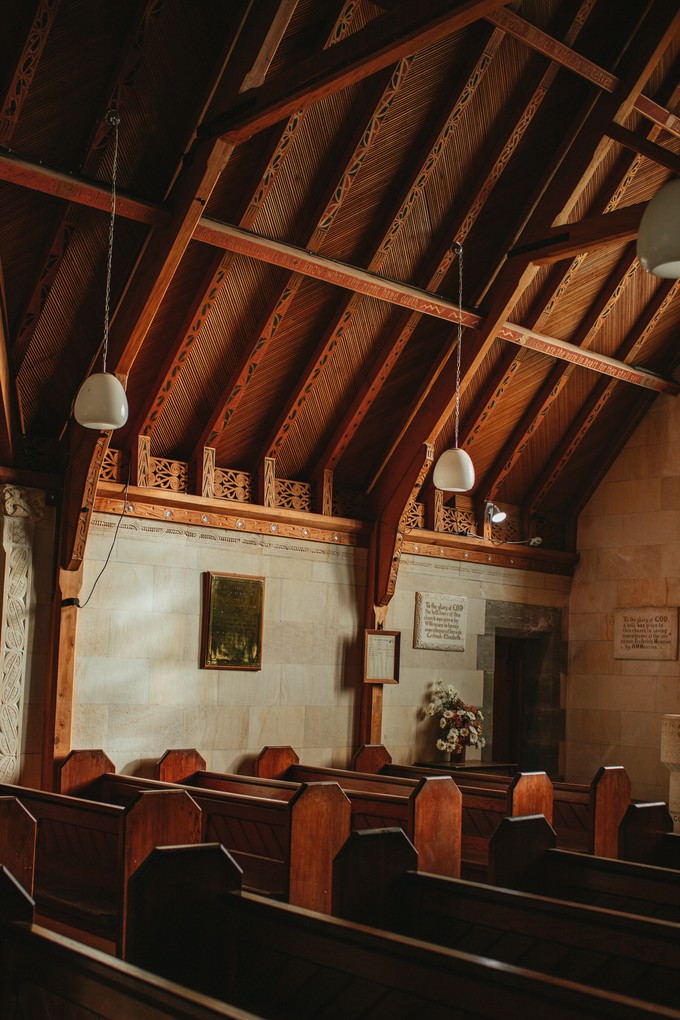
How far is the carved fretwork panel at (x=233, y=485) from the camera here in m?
8.78

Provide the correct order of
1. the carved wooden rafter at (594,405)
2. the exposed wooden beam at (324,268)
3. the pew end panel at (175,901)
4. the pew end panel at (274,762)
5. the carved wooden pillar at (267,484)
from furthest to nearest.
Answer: the carved wooden rafter at (594,405) → the carved wooden pillar at (267,484) → the pew end panel at (274,762) → the exposed wooden beam at (324,268) → the pew end panel at (175,901)

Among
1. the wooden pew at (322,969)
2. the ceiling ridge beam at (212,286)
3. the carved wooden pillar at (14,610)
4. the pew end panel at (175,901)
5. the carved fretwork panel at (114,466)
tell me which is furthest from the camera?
the carved fretwork panel at (114,466)

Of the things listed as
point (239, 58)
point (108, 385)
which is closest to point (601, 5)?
point (239, 58)

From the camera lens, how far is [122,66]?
6.27 meters

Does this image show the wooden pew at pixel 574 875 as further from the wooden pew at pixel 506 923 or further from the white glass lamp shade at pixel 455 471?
the white glass lamp shade at pixel 455 471

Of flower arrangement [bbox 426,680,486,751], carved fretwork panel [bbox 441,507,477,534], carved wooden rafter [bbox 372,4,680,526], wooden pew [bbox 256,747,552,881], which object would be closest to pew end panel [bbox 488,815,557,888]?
wooden pew [bbox 256,747,552,881]

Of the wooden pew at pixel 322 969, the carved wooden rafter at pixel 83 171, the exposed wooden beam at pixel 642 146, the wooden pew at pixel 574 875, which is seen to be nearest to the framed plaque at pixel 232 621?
the carved wooden rafter at pixel 83 171

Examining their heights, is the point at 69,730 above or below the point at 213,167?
below

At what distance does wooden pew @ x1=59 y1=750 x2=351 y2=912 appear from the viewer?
5.66 meters

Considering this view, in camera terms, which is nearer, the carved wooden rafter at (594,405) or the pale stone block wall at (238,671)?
the pale stone block wall at (238,671)

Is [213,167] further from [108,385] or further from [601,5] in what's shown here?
[601,5]

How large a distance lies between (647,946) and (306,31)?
19.4 ft

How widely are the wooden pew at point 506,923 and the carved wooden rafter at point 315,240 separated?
4.97 m

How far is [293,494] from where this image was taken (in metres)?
9.32
